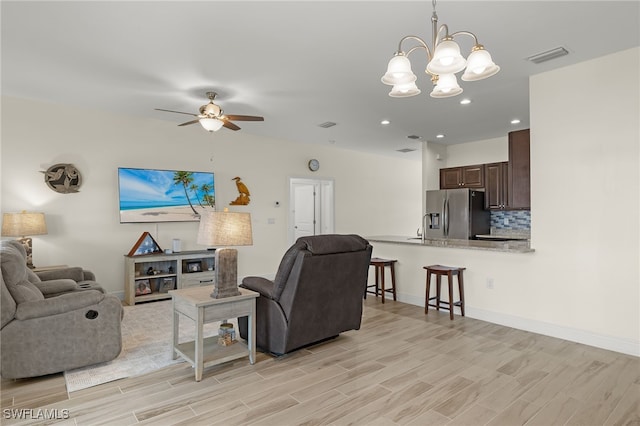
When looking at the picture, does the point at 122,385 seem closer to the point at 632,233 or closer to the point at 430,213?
the point at 632,233

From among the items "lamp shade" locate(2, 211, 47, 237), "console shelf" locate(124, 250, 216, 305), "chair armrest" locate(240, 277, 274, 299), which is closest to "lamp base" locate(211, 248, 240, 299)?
"chair armrest" locate(240, 277, 274, 299)

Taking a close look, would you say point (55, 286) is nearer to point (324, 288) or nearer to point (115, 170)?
point (115, 170)

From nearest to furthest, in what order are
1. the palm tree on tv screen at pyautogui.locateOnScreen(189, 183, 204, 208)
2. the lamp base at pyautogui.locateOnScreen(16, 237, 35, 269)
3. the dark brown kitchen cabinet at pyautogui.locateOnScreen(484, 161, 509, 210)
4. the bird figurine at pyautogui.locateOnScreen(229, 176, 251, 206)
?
the lamp base at pyautogui.locateOnScreen(16, 237, 35, 269) → the palm tree on tv screen at pyautogui.locateOnScreen(189, 183, 204, 208) → the bird figurine at pyautogui.locateOnScreen(229, 176, 251, 206) → the dark brown kitchen cabinet at pyautogui.locateOnScreen(484, 161, 509, 210)

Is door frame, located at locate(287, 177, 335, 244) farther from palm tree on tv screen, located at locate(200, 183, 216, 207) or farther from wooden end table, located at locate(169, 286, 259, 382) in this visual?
wooden end table, located at locate(169, 286, 259, 382)

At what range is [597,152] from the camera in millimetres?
3377

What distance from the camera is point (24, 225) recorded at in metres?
4.05

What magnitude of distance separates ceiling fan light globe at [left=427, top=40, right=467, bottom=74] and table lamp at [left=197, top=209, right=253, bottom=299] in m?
1.79

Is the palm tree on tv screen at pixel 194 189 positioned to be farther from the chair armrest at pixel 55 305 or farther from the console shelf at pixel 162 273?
the chair armrest at pixel 55 305

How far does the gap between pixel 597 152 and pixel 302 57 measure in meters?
2.88

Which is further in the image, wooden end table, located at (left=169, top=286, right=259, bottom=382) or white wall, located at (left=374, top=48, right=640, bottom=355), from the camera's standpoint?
white wall, located at (left=374, top=48, right=640, bottom=355)

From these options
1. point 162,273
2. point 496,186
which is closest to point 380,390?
point 162,273

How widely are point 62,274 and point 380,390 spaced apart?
3.73 m

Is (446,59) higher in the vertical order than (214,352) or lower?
higher

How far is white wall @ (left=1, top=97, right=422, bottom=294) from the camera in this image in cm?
450
